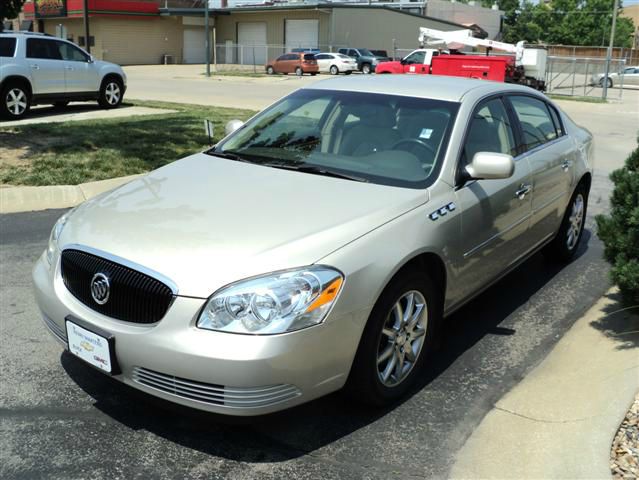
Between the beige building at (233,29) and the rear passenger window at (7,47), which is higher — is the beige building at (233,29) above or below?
above

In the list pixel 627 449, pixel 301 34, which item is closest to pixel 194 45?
pixel 301 34

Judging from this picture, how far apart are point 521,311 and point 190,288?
295 centimetres

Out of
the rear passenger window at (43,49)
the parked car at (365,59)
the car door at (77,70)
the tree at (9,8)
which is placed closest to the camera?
the tree at (9,8)

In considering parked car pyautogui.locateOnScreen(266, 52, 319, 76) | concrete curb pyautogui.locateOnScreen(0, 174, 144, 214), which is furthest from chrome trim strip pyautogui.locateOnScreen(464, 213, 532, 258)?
parked car pyautogui.locateOnScreen(266, 52, 319, 76)

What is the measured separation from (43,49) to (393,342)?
46.9 feet

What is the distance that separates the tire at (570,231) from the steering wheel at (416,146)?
7.08ft

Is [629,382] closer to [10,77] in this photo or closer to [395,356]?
[395,356]

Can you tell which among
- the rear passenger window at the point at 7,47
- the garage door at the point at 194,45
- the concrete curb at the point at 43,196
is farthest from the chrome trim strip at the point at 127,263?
the garage door at the point at 194,45

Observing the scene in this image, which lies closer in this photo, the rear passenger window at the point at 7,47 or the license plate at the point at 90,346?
the license plate at the point at 90,346

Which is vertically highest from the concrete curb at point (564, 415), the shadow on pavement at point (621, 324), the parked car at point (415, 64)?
the parked car at point (415, 64)

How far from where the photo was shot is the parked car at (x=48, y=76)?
46.6 feet


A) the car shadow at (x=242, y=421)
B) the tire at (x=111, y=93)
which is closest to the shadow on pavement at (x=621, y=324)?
the car shadow at (x=242, y=421)

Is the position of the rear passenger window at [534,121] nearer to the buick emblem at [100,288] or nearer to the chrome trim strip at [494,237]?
the chrome trim strip at [494,237]

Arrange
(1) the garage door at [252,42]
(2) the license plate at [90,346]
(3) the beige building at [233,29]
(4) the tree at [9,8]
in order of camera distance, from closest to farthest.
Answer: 1. (2) the license plate at [90,346]
2. (4) the tree at [9,8]
3. (3) the beige building at [233,29]
4. (1) the garage door at [252,42]
